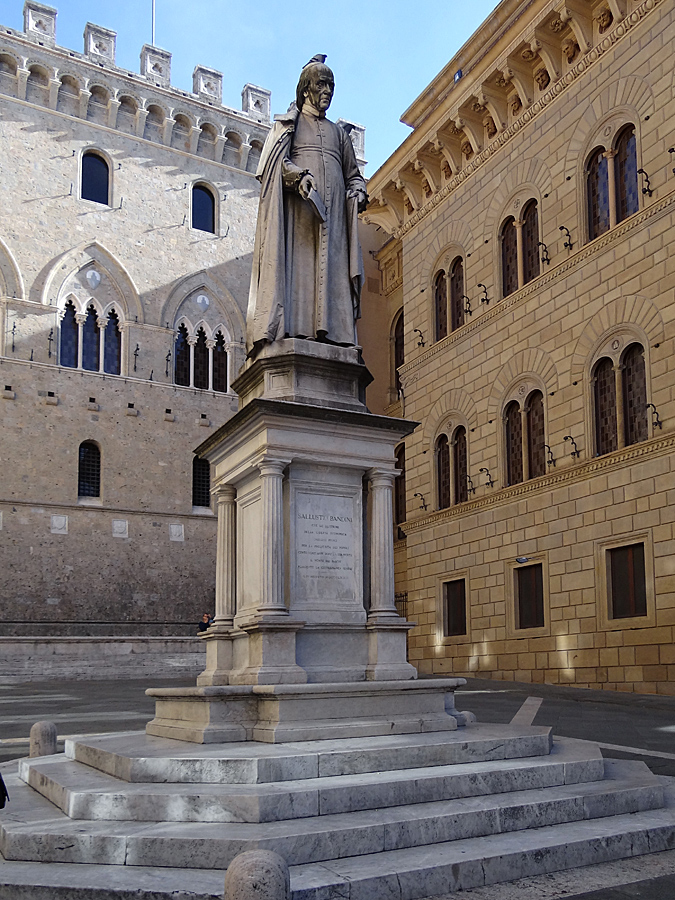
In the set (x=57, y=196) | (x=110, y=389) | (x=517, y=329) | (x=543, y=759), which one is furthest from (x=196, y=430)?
(x=543, y=759)

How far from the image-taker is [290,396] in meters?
8.23

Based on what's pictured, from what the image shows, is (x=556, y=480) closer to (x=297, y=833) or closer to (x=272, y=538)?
(x=272, y=538)

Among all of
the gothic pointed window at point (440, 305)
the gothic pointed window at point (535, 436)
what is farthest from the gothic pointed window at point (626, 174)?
the gothic pointed window at point (440, 305)

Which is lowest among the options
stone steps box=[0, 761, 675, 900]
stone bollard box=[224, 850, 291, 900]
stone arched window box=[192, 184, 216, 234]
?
stone steps box=[0, 761, 675, 900]

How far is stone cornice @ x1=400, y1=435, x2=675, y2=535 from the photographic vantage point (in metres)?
16.8

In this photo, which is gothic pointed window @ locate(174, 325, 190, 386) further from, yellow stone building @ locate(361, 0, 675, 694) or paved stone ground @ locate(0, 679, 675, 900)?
paved stone ground @ locate(0, 679, 675, 900)

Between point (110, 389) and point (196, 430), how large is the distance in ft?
11.0

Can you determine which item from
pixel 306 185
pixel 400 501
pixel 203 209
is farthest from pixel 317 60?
pixel 203 209

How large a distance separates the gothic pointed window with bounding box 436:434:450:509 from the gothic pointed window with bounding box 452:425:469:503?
34 centimetres

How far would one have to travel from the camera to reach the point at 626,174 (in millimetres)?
18484

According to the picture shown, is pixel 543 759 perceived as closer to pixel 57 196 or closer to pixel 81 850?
pixel 81 850

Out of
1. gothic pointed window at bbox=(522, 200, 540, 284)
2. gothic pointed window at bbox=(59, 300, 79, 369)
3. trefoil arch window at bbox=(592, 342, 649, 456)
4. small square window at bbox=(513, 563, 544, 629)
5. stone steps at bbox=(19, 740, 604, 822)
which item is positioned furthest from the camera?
gothic pointed window at bbox=(59, 300, 79, 369)

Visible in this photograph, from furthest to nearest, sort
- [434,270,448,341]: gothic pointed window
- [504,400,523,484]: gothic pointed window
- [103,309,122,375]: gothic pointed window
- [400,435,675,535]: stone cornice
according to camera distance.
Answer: [103,309,122,375]: gothic pointed window, [434,270,448,341]: gothic pointed window, [504,400,523,484]: gothic pointed window, [400,435,675,535]: stone cornice

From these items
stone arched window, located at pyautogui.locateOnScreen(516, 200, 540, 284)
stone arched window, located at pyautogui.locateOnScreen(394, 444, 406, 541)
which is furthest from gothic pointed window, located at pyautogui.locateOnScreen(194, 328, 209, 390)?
stone arched window, located at pyautogui.locateOnScreen(516, 200, 540, 284)
